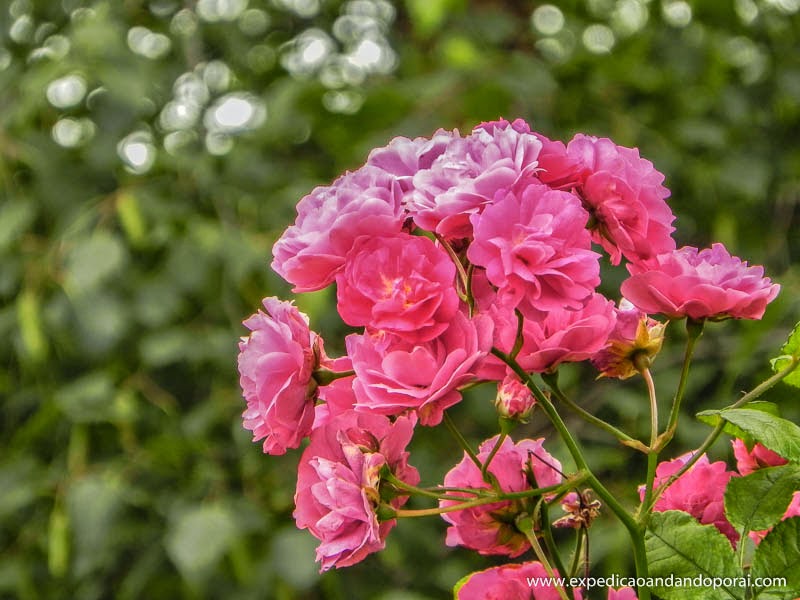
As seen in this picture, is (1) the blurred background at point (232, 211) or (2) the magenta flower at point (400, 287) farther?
(1) the blurred background at point (232, 211)

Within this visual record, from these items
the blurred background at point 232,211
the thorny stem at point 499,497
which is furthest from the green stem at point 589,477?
the blurred background at point 232,211

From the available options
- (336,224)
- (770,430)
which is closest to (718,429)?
(770,430)

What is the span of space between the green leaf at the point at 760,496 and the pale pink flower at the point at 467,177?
0.11 m

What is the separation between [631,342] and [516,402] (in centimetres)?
5

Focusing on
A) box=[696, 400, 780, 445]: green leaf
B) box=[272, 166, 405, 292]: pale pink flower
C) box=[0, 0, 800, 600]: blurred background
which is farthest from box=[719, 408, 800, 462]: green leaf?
box=[0, 0, 800, 600]: blurred background

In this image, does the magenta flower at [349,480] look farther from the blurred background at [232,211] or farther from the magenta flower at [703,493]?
the blurred background at [232,211]

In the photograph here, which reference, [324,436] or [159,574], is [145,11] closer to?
[159,574]

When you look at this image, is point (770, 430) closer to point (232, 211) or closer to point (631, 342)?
point (631, 342)

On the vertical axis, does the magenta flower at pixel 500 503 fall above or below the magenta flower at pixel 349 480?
below

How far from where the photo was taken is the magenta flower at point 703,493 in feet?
1.26

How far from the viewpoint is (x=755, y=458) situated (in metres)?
0.40

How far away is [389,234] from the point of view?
331 millimetres

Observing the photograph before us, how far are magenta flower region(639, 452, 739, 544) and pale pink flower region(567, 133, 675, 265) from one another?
0.25 ft

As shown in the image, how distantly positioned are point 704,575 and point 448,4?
887 mm
